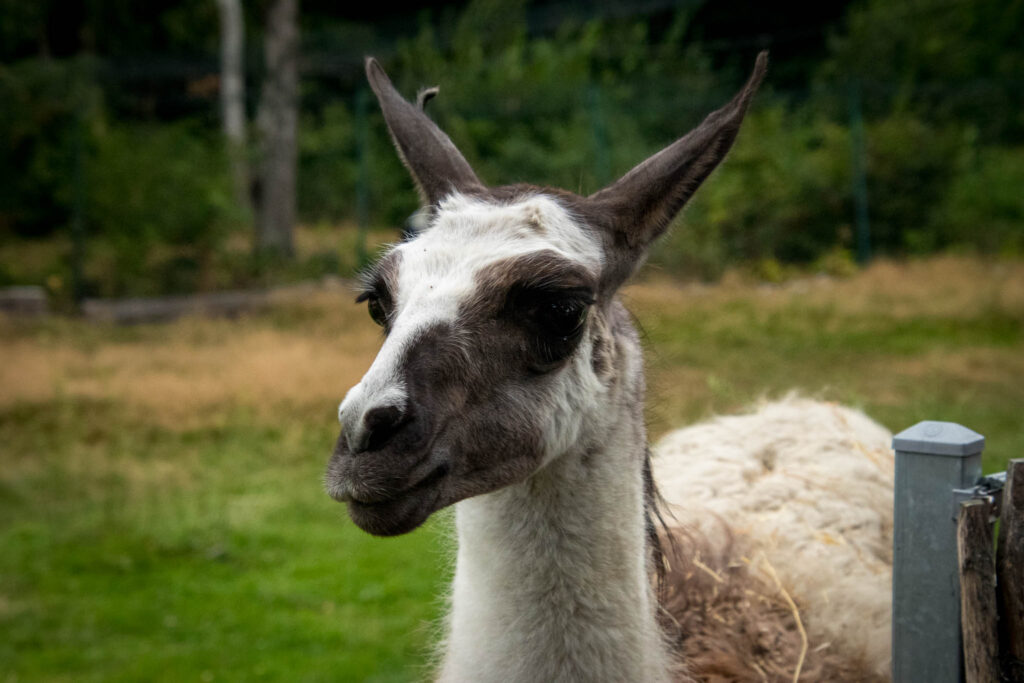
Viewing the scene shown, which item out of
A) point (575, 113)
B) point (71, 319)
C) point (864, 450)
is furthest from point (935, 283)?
point (71, 319)

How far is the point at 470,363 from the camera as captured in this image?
2.16 metres

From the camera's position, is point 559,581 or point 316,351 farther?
point 316,351

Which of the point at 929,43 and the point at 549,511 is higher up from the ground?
the point at 929,43

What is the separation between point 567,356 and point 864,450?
2.19 m

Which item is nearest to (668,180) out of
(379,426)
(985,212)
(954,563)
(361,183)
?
(379,426)

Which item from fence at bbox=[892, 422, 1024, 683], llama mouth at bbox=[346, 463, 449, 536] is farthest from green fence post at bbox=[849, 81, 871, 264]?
llama mouth at bbox=[346, 463, 449, 536]

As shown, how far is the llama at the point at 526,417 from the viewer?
2068mm

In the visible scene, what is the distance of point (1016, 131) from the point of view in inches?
886

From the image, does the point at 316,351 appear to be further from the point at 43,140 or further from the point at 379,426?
the point at 379,426

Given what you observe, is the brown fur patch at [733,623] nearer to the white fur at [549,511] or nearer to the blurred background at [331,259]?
the white fur at [549,511]

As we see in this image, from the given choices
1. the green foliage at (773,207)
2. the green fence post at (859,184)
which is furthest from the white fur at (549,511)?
the green fence post at (859,184)

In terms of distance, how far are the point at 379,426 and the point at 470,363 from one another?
0.28 metres

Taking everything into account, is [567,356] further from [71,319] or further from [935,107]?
[935,107]

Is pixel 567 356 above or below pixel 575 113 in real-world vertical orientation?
below
